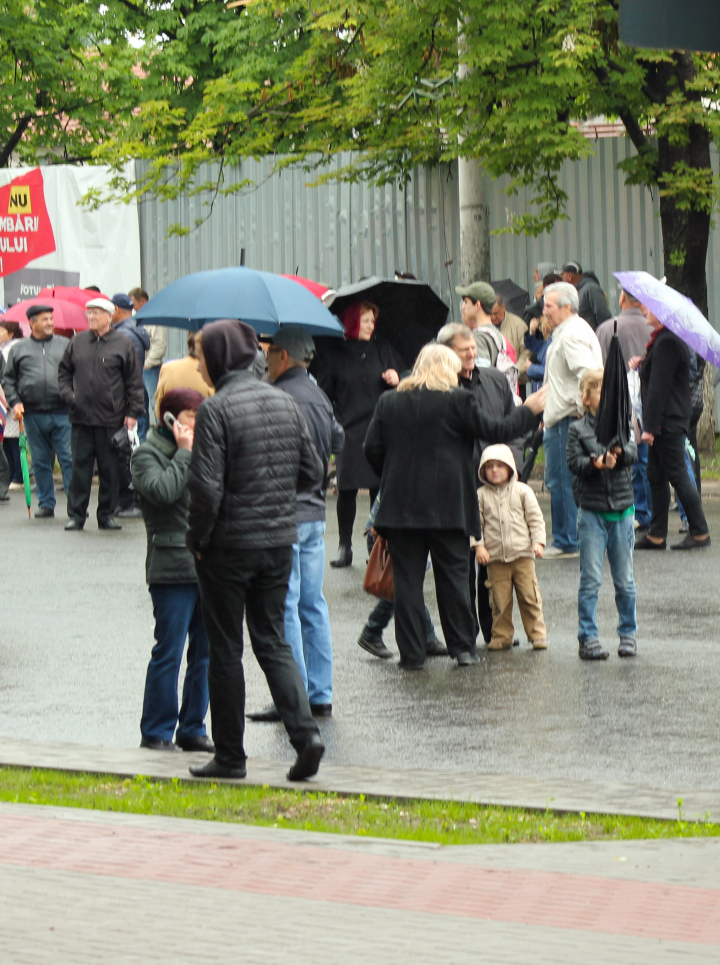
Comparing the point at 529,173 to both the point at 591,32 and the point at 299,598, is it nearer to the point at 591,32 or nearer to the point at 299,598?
the point at 591,32

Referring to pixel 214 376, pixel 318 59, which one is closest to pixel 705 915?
pixel 214 376

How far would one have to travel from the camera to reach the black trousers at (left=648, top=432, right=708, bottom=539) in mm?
12695

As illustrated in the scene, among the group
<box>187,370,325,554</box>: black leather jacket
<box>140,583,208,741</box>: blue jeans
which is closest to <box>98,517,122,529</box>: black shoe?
<box>140,583,208,741</box>: blue jeans

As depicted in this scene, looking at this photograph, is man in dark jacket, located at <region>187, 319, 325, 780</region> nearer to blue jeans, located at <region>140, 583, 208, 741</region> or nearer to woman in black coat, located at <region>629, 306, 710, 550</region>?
blue jeans, located at <region>140, 583, 208, 741</region>

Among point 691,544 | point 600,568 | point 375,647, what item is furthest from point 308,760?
point 691,544

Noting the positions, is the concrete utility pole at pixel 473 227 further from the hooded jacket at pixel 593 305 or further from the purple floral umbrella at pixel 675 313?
the purple floral umbrella at pixel 675 313

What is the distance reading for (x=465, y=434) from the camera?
871cm

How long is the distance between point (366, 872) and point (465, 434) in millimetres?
3922

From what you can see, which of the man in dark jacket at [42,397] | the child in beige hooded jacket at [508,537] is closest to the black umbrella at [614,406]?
the child in beige hooded jacket at [508,537]

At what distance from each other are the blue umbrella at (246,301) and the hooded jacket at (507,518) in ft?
4.05

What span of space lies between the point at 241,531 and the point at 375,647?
2.87 meters

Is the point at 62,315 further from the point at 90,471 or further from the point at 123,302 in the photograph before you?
the point at 90,471

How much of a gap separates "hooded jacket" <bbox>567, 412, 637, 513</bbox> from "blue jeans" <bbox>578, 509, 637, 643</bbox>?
9 centimetres

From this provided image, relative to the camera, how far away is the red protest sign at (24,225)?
23531mm
